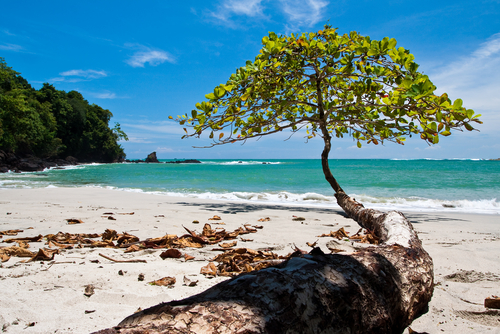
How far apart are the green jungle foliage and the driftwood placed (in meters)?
40.8

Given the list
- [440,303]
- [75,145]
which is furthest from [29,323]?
[75,145]

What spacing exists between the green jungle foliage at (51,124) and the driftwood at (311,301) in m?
40.8

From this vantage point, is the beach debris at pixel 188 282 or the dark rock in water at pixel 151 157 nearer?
the beach debris at pixel 188 282

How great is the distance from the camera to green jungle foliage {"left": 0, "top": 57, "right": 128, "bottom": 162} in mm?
33562

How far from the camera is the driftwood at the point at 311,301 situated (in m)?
1.01

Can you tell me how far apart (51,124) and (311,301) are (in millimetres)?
56461

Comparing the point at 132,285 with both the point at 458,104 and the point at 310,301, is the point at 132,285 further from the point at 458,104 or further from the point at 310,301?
the point at 458,104

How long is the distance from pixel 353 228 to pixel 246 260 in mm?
3259

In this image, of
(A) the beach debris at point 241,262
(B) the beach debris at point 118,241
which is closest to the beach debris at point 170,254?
(B) the beach debris at point 118,241

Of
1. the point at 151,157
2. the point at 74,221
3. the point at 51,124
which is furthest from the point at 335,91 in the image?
the point at 151,157

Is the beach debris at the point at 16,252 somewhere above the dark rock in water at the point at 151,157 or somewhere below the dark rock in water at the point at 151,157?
below

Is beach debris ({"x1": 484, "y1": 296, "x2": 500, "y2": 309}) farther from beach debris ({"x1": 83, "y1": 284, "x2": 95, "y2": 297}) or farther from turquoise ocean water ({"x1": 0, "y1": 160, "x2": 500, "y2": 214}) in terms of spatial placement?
turquoise ocean water ({"x1": 0, "y1": 160, "x2": 500, "y2": 214})

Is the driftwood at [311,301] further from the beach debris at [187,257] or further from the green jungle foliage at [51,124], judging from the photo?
the green jungle foliage at [51,124]

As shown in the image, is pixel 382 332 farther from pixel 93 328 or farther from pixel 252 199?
pixel 252 199
